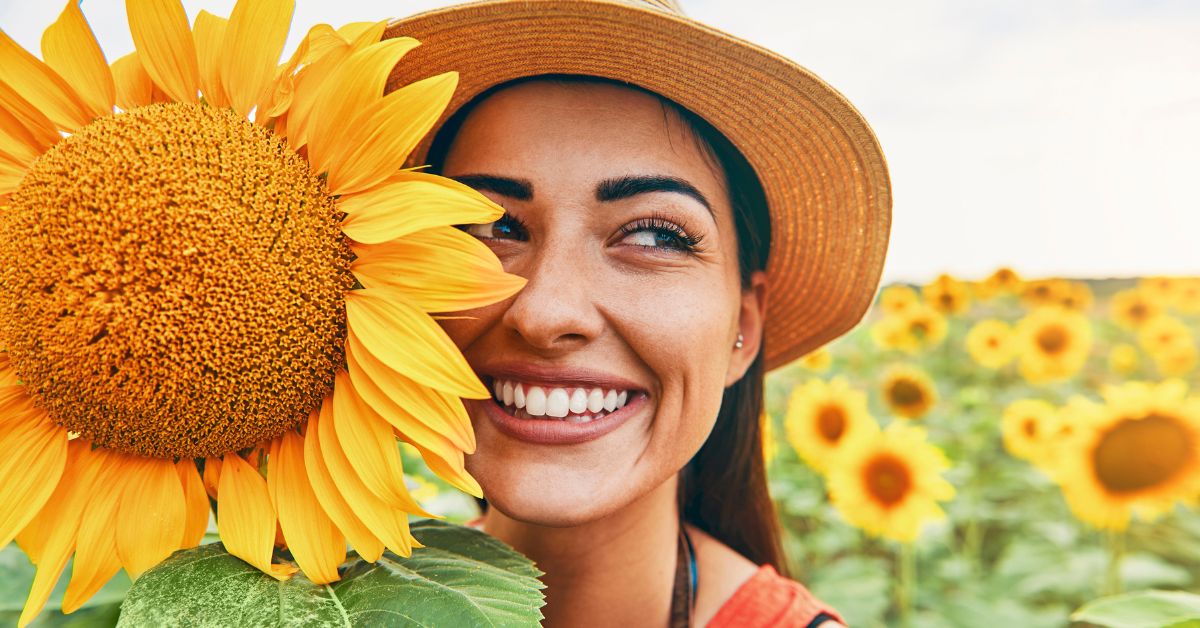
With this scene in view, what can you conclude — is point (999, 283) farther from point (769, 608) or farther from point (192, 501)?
point (192, 501)

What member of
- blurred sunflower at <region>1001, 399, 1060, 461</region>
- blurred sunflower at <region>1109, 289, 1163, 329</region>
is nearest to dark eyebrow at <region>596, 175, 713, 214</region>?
blurred sunflower at <region>1001, 399, 1060, 461</region>

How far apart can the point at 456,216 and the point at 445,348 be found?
147 mm

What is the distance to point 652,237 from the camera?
1381 mm

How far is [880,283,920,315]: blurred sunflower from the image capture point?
519 cm

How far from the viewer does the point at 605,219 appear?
51.1 inches

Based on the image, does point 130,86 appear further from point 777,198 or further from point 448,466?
point 777,198

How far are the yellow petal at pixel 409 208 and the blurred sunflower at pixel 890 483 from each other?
242 centimetres

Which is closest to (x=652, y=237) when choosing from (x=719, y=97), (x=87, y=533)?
(x=719, y=97)

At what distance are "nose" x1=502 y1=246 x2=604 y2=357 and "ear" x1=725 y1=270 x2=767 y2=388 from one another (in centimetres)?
48

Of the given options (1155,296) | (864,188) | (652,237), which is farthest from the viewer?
(1155,296)

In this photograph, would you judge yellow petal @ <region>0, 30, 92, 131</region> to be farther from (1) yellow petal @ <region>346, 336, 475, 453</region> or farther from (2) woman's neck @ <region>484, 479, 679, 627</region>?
(2) woman's neck @ <region>484, 479, 679, 627</region>

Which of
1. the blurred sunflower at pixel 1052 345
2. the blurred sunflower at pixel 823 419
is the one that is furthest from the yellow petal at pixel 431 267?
the blurred sunflower at pixel 1052 345

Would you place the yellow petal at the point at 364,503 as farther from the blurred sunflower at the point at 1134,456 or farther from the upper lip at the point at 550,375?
the blurred sunflower at the point at 1134,456

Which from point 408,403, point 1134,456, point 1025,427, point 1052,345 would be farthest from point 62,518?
point 1052,345
